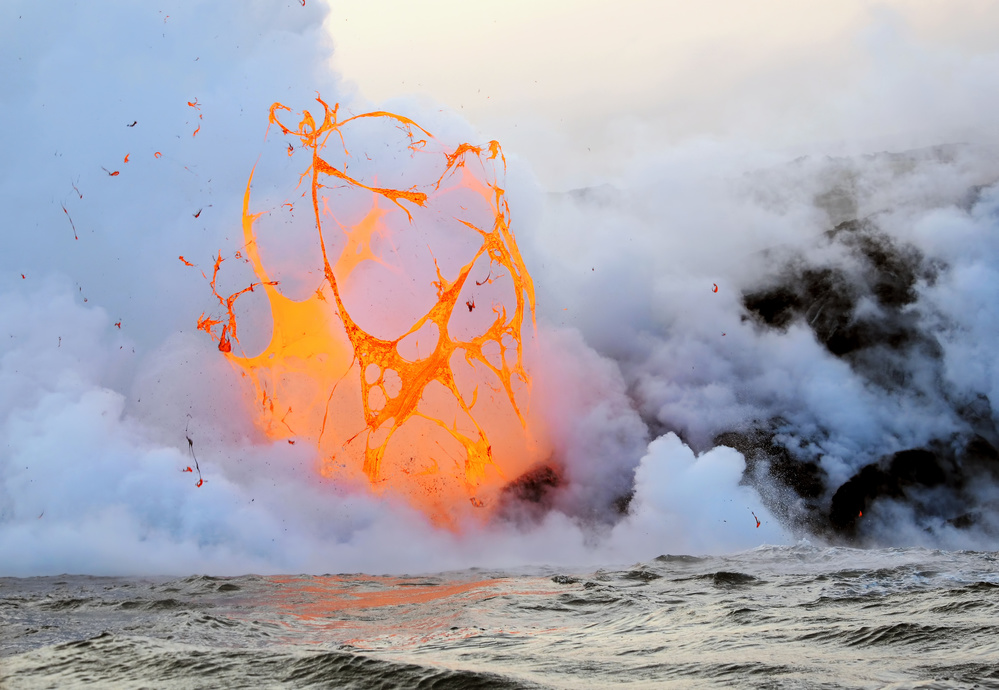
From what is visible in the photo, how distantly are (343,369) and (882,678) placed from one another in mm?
20814

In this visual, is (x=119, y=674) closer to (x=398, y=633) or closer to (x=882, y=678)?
(x=398, y=633)

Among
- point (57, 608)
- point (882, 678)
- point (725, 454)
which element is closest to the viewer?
point (882, 678)

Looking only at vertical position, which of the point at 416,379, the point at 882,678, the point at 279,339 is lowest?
the point at 882,678

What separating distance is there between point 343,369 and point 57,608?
11.4 m

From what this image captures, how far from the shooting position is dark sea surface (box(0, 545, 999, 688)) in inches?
415

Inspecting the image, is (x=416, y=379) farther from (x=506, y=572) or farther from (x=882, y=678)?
(x=882, y=678)

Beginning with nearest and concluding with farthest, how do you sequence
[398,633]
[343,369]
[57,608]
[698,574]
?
[398,633]
[57,608]
[698,574]
[343,369]

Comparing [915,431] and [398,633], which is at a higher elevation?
[915,431]

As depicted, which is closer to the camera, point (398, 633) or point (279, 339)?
point (398, 633)

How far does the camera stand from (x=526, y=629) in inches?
582

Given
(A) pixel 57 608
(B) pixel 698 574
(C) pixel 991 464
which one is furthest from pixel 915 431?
(A) pixel 57 608

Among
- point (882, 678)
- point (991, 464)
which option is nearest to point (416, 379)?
point (882, 678)

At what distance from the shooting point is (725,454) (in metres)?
34.1

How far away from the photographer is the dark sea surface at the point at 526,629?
10.5 m
